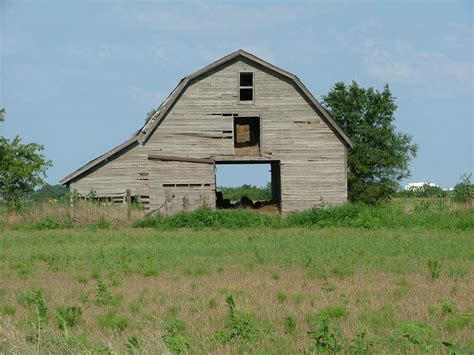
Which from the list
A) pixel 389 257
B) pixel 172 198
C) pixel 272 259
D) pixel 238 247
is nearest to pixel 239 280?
pixel 272 259

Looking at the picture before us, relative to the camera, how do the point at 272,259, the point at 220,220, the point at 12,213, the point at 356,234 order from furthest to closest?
the point at 12,213, the point at 220,220, the point at 356,234, the point at 272,259

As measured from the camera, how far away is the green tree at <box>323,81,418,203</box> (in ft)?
190

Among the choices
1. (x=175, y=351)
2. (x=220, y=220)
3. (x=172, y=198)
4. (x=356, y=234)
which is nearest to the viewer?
(x=175, y=351)

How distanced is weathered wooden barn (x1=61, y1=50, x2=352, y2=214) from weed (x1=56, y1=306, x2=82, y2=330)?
25.7 m

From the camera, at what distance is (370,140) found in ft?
193

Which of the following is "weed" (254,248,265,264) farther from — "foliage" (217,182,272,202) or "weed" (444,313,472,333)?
"foliage" (217,182,272,202)

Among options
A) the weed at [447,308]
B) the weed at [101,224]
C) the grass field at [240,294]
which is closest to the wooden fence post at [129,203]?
the weed at [101,224]

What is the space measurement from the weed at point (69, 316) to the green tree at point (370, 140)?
46901mm

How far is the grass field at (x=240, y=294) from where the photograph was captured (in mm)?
9164

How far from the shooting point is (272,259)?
62.1ft

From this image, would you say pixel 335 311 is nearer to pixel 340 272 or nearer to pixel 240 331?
pixel 240 331

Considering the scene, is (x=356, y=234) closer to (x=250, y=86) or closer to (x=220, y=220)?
(x=220, y=220)

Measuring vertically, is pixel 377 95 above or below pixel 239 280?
above

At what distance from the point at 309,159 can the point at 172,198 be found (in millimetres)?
6324
